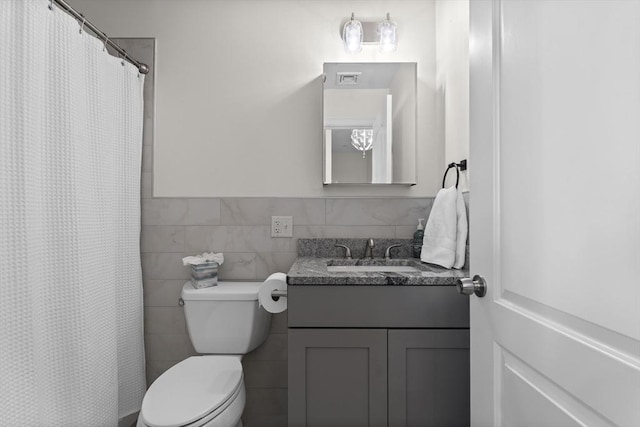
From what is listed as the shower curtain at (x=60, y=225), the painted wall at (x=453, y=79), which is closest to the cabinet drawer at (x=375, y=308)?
the painted wall at (x=453, y=79)

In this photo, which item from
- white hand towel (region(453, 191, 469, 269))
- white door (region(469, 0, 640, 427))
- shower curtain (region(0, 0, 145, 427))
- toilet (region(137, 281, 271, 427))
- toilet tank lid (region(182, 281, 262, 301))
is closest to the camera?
white door (region(469, 0, 640, 427))

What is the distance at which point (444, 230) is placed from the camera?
1496 mm

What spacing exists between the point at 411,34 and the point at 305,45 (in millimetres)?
548

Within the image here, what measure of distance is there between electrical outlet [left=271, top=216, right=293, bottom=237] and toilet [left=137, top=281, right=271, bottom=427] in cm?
27

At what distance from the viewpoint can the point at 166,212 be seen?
6.09 ft

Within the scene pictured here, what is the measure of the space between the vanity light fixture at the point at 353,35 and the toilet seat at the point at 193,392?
1.55 m

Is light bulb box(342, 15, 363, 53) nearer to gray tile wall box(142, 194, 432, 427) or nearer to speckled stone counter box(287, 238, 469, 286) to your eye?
gray tile wall box(142, 194, 432, 427)

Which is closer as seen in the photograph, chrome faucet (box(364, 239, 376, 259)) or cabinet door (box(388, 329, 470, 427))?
cabinet door (box(388, 329, 470, 427))

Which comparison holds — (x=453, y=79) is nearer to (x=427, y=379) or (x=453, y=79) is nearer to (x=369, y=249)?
(x=369, y=249)

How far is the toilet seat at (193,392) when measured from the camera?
45.3 inches

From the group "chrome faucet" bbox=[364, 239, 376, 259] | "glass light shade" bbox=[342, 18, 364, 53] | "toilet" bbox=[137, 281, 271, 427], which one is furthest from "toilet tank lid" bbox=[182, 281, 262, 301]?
"glass light shade" bbox=[342, 18, 364, 53]

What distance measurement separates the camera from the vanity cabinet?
1.22 m

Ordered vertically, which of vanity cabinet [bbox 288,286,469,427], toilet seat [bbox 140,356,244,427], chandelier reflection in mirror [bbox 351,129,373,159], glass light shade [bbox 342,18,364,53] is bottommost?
toilet seat [bbox 140,356,244,427]

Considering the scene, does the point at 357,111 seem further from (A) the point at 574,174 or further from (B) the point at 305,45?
(A) the point at 574,174
